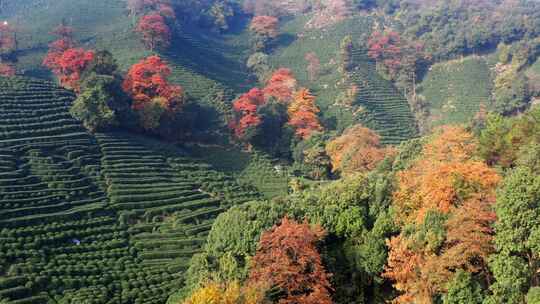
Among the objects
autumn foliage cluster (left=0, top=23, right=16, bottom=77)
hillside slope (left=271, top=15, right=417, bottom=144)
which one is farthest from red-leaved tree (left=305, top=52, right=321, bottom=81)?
autumn foliage cluster (left=0, top=23, right=16, bottom=77)

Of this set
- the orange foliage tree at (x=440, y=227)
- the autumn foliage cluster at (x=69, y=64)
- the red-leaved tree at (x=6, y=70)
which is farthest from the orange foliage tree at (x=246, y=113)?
the orange foliage tree at (x=440, y=227)

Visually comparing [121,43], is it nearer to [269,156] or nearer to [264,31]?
[264,31]

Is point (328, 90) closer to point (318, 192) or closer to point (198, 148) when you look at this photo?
point (198, 148)

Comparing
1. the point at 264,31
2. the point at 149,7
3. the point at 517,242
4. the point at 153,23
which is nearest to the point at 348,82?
the point at 264,31

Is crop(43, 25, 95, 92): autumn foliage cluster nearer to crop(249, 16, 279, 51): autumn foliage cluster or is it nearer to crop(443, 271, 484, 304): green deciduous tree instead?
crop(249, 16, 279, 51): autumn foliage cluster

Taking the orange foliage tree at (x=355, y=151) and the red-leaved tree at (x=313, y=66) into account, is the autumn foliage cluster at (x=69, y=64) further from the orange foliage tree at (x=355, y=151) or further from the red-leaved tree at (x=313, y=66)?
the red-leaved tree at (x=313, y=66)

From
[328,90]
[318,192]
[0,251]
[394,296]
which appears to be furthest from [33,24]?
[394,296]
